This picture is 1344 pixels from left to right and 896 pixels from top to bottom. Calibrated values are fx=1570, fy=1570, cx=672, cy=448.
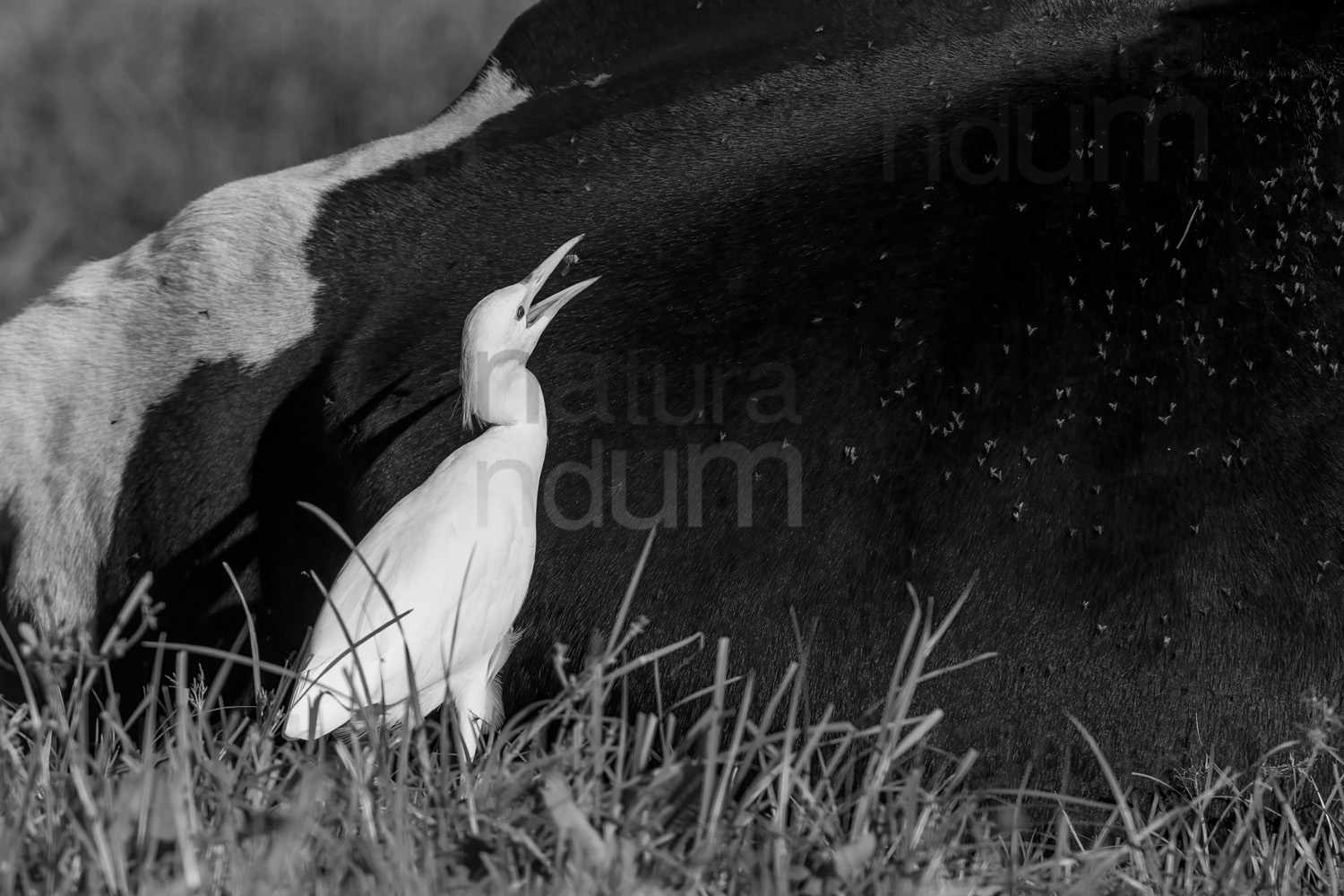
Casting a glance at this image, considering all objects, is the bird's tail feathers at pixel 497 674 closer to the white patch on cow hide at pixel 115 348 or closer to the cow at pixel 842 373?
the cow at pixel 842 373

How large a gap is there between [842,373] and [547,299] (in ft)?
0.90

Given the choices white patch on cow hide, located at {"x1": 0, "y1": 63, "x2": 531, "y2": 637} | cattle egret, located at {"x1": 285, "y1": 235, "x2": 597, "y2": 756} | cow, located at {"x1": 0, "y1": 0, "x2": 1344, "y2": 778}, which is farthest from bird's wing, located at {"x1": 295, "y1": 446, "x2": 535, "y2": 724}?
white patch on cow hide, located at {"x1": 0, "y1": 63, "x2": 531, "y2": 637}

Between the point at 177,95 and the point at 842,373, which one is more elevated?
the point at 177,95

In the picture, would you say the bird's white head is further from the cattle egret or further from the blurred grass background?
the blurred grass background

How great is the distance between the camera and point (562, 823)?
1.02 metres

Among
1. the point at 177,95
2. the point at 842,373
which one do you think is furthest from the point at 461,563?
the point at 177,95

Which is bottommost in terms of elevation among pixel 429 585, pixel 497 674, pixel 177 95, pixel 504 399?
pixel 497 674

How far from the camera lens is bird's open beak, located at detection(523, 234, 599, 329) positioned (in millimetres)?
1395

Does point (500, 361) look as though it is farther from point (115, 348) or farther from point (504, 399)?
point (115, 348)

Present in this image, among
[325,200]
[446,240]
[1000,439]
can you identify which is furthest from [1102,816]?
[325,200]

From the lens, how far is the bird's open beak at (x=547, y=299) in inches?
54.9

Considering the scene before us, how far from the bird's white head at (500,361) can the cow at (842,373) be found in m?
0.12

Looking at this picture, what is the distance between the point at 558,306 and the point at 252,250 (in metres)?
0.47

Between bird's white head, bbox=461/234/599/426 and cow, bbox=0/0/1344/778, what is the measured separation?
0.12m
